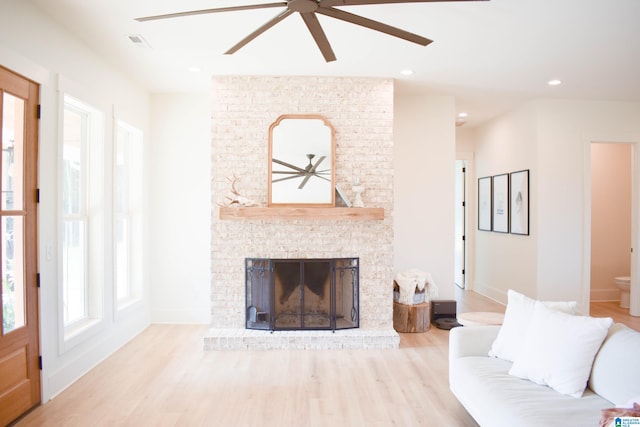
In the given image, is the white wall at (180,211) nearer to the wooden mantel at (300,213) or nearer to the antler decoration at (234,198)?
the antler decoration at (234,198)

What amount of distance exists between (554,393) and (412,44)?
2.68 metres

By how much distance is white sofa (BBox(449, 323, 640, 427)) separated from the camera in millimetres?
1792

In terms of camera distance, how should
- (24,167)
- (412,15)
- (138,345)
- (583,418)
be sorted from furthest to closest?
(138,345)
(412,15)
(24,167)
(583,418)

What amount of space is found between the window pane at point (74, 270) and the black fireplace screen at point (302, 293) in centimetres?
147

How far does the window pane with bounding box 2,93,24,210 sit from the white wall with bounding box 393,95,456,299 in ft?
12.1

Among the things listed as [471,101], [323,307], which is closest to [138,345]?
[323,307]

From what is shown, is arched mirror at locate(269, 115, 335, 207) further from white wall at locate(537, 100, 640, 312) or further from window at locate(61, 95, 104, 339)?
white wall at locate(537, 100, 640, 312)

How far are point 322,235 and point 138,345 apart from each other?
2.18 metres

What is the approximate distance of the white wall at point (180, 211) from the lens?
471 centimetres

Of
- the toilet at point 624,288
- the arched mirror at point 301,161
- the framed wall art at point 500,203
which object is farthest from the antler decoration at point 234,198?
the toilet at point 624,288

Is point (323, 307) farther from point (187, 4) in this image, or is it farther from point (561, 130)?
point (561, 130)

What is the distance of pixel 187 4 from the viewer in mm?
2656

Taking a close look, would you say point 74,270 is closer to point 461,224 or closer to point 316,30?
point 316,30

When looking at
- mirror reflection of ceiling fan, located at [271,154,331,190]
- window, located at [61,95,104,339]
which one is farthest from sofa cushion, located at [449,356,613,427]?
window, located at [61,95,104,339]
